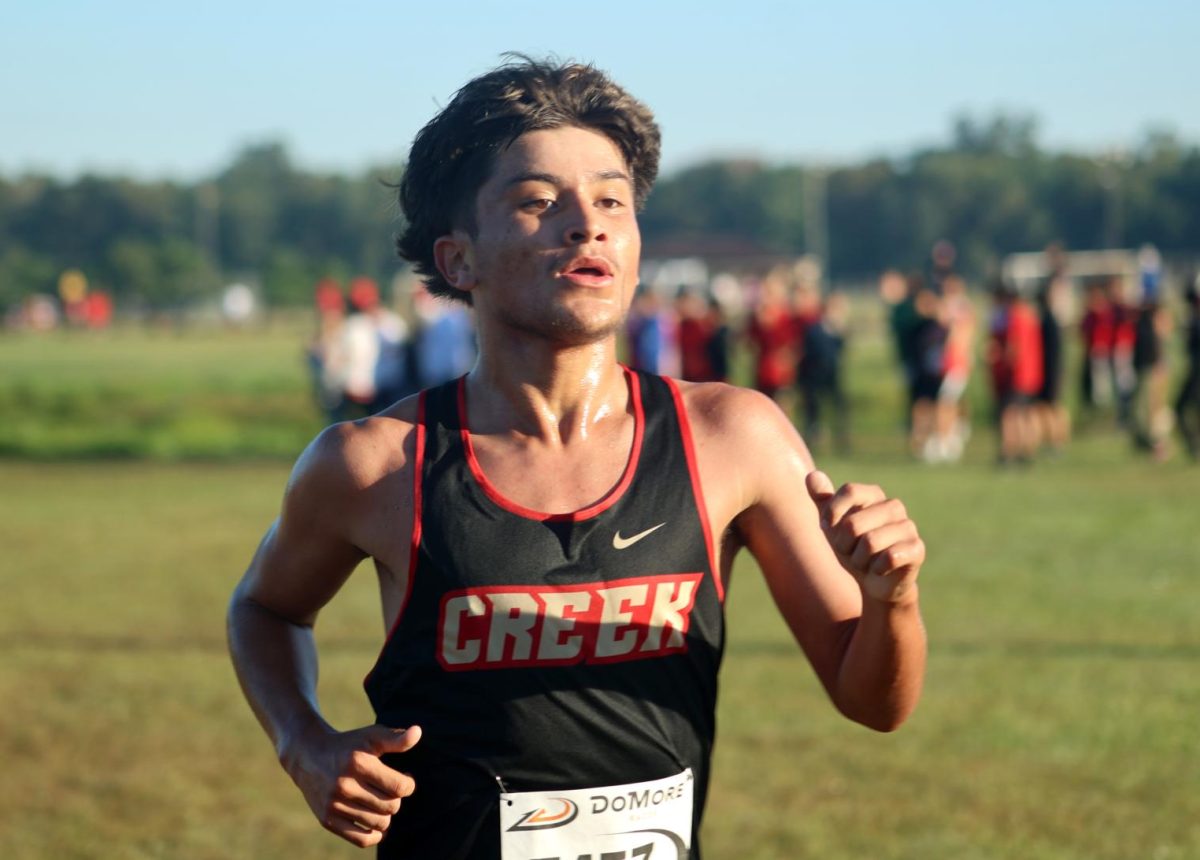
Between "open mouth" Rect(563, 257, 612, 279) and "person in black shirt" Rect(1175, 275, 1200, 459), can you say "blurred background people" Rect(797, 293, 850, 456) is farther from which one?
"open mouth" Rect(563, 257, 612, 279)

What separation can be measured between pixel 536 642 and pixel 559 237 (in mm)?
664

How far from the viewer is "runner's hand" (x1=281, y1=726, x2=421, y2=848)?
2.54m

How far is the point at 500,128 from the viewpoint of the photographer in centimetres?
283

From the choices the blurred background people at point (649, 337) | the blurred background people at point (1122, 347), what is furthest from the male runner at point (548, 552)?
the blurred background people at point (1122, 347)

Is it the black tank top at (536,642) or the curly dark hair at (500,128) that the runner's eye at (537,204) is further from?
the black tank top at (536,642)

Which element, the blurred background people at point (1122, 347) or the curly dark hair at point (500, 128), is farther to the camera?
the blurred background people at point (1122, 347)

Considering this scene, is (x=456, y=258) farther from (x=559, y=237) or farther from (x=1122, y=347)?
(x=1122, y=347)

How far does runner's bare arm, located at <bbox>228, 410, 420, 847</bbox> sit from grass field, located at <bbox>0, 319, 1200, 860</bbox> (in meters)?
3.11

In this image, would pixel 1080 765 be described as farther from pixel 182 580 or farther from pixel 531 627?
pixel 182 580

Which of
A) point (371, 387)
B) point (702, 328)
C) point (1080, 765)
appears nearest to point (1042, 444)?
point (702, 328)

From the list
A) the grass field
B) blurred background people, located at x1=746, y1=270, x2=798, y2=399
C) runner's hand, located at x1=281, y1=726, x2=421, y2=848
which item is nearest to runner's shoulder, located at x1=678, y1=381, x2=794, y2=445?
runner's hand, located at x1=281, y1=726, x2=421, y2=848

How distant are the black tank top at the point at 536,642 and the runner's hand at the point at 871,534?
0.34 meters

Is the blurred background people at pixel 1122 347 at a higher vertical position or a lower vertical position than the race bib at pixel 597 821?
lower

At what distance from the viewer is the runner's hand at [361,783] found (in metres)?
2.54
